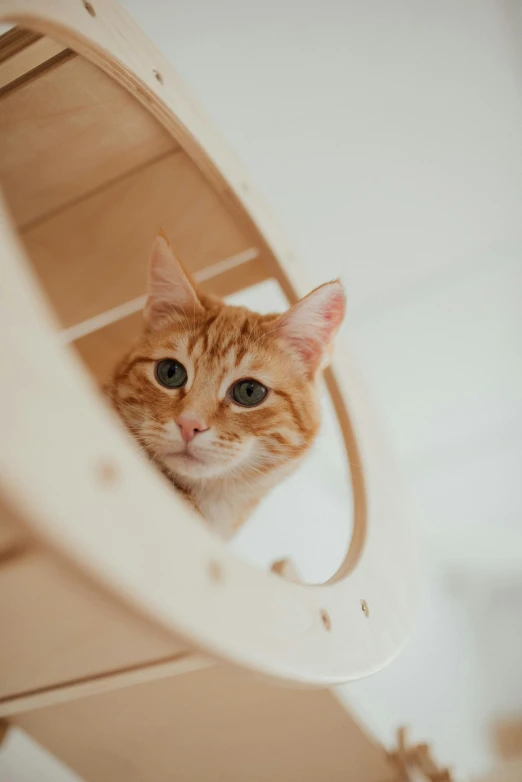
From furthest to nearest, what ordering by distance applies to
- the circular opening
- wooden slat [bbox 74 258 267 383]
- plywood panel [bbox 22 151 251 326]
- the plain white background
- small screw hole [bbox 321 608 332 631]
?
1. the plain white background
2. wooden slat [bbox 74 258 267 383]
3. plywood panel [bbox 22 151 251 326]
4. the circular opening
5. small screw hole [bbox 321 608 332 631]

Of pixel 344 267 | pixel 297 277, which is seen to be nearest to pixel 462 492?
pixel 344 267

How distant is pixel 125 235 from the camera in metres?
0.89

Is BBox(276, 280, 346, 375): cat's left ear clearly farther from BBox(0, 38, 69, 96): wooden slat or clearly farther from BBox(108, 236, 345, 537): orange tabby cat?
BBox(0, 38, 69, 96): wooden slat

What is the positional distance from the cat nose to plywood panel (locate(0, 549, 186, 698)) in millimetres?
262

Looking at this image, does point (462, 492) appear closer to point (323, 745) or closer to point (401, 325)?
point (401, 325)

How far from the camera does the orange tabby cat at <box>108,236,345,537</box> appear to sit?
68 centimetres

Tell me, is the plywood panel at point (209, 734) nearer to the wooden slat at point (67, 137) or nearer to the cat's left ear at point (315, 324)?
the cat's left ear at point (315, 324)

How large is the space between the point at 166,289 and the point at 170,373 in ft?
0.40

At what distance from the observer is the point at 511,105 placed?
1262mm

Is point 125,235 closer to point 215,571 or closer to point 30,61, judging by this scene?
point 30,61

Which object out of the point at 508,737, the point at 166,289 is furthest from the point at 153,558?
the point at 508,737

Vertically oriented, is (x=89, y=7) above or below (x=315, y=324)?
above

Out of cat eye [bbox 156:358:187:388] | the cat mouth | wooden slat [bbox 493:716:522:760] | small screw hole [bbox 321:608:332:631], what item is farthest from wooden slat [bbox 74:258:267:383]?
wooden slat [bbox 493:716:522:760]

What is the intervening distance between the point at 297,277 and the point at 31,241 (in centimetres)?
41
